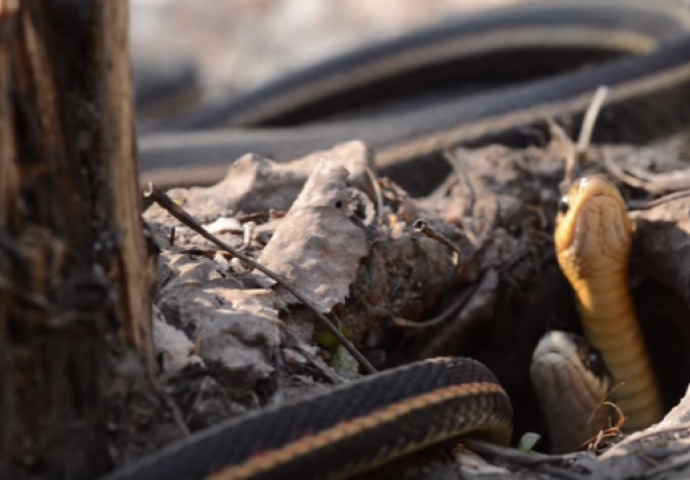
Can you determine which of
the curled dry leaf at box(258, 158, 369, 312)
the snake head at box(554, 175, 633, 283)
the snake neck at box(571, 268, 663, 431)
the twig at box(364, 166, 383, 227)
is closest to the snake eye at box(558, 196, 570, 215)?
the snake head at box(554, 175, 633, 283)

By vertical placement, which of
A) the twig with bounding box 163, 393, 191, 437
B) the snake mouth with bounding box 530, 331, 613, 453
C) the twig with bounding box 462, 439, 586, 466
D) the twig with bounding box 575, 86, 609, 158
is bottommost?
the snake mouth with bounding box 530, 331, 613, 453

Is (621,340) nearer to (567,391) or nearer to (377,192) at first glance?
(567,391)

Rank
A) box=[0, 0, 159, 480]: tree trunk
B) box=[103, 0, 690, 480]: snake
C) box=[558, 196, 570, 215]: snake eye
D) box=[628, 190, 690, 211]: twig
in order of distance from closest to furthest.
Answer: box=[0, 0, 159, 480]: tree trunk
box=[103, 0, 690, 480]: snake
box=[558, 196, 570, 215]: snake eye
box=[628, 190, 690, 211]: twig

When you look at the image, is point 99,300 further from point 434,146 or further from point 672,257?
point 434,146

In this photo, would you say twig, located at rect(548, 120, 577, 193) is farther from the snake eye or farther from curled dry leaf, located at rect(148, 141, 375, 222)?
curled dry leaf, located at rect(148, 141, 375, 222)

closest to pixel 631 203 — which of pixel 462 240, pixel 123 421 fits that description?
pixel 462 240
